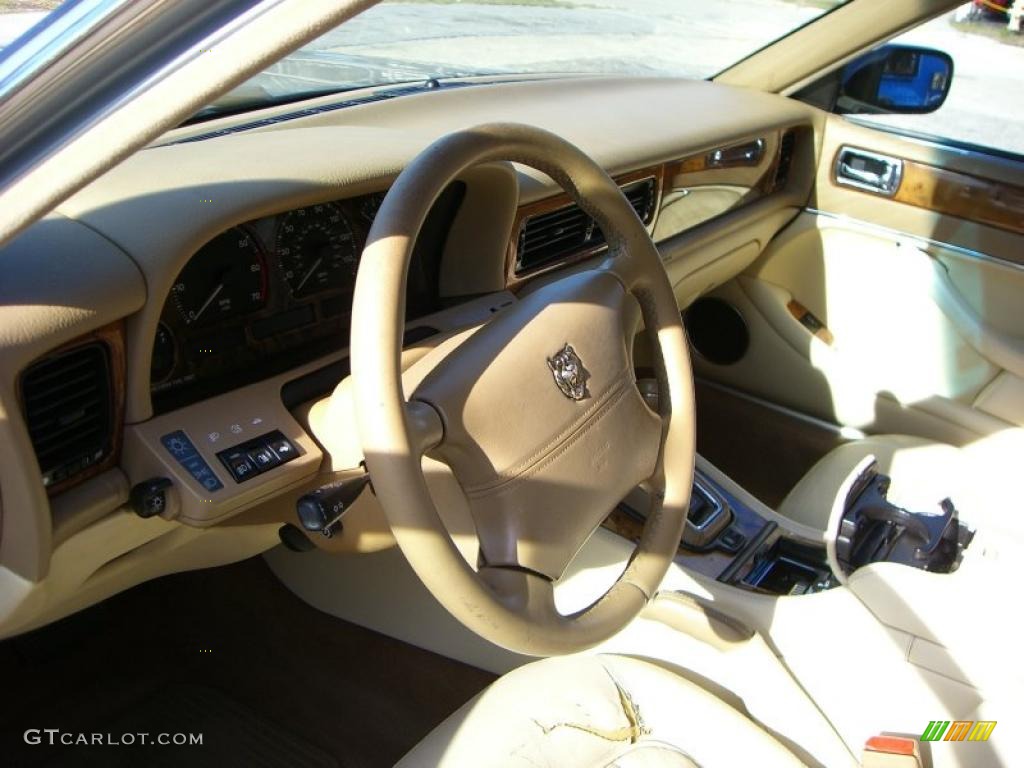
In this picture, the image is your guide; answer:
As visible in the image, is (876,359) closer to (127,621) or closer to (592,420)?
(592,420)

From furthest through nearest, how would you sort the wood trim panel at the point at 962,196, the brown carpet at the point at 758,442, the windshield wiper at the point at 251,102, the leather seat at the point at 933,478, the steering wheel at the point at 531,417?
the brown carpet at the point at 758,442 → the wood trim panel at the point at 962,196 → the leather seat at the point at 933,478 → the windshield wiper at the point at 251,102 → the steering wheel at the point at 531,417

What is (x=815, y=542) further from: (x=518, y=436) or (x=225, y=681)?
(x=225, y=681)

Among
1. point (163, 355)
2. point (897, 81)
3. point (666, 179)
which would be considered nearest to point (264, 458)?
point (163, 355)

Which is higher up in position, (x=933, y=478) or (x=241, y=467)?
(x=241, y=467)

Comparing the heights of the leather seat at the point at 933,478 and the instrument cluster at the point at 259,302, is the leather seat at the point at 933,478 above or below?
below

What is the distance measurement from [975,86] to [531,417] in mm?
2171

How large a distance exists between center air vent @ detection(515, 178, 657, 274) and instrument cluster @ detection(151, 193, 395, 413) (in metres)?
0.38

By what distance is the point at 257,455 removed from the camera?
137 centimetres

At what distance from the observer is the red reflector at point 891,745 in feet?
4.64

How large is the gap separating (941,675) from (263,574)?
1507mm

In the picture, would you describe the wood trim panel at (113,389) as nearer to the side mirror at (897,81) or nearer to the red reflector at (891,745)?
the red reflector at (891,745)

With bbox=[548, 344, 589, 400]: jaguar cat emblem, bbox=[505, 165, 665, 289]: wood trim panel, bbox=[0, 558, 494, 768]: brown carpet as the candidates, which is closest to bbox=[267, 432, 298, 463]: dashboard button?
bbox=[548, 344, 589, 400]: jaguar cat emblem

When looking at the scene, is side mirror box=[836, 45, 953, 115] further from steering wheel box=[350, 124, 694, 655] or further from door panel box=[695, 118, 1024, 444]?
steering wheel box=[350, 124, 694, 655]

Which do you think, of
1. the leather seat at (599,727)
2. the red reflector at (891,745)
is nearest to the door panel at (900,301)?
the red reflector at (891,745)
